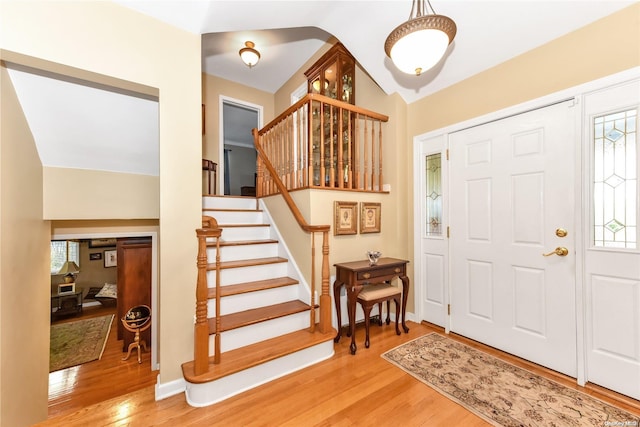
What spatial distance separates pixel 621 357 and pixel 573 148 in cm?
147

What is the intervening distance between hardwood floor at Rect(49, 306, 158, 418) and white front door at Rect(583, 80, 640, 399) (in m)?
4.68

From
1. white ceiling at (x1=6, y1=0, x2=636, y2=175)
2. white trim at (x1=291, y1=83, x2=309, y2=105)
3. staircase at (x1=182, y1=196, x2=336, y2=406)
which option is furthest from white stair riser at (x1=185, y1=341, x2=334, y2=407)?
white trim at (x1=291, y1=83, x2=309, y2=105)

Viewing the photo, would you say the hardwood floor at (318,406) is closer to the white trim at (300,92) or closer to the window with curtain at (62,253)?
the white trim at (300,92)

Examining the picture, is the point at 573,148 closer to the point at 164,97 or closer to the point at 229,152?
the point at 164,97

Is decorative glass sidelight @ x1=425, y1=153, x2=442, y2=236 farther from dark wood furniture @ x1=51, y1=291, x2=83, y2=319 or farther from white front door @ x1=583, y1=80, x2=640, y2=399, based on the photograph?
dark wood furniture @ x1=51, y1=291, x2=83, y2=319

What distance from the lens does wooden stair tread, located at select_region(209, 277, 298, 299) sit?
2.20 metres

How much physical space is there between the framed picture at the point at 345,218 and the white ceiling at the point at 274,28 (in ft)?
4.98

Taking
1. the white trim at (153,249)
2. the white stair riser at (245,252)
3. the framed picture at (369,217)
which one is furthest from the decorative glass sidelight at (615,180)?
the white trim at (153,249)

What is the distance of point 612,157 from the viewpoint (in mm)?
1713

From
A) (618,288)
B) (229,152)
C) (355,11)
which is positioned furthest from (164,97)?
(229,152)

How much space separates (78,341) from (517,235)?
7.28 m

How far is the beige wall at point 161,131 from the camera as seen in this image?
1.57 meters

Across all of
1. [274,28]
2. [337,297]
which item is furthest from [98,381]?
[274,28]

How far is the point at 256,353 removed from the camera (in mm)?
1940
